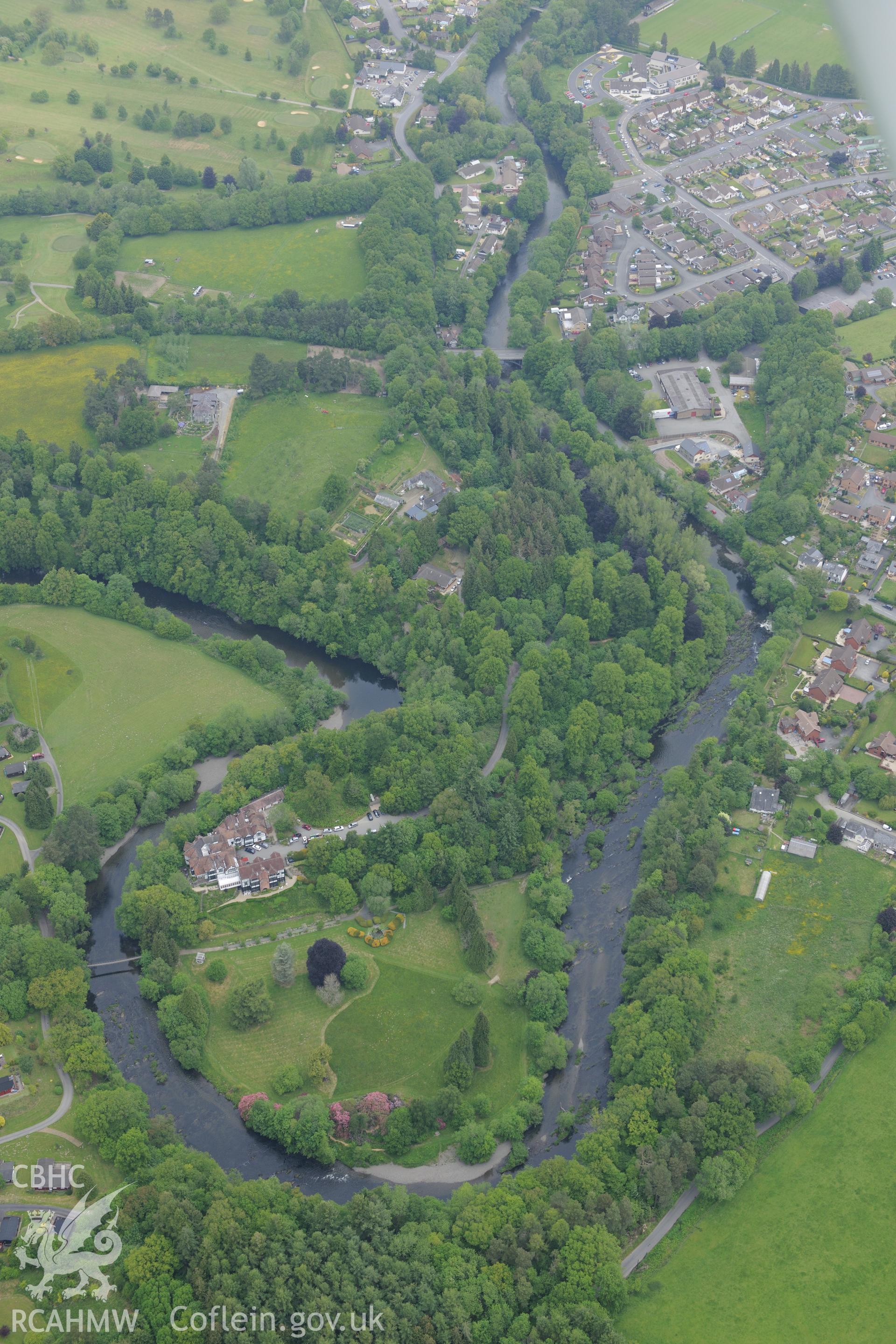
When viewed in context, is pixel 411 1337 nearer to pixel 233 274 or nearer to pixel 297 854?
pixel 297 854

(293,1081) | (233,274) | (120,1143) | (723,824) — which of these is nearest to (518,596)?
(723,824)

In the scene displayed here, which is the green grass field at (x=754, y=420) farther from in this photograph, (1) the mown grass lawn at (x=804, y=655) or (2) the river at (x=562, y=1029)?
(2) the river at (x=562, y=1029)

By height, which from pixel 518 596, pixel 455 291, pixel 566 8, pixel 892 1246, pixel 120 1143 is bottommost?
pixel 120 1143

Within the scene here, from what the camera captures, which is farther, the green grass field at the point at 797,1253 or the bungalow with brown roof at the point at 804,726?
the bungalow with brown roof at the point at 804,726

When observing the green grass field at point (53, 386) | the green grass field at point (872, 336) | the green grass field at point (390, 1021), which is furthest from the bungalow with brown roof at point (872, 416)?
the green grass field at point (53, 386)

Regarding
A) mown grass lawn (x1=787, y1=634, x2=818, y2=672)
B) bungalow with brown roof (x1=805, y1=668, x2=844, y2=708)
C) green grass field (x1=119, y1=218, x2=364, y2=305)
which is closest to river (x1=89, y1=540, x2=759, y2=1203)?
mown grass lawn (x1=787, y1=634, x2=818, y2=672)

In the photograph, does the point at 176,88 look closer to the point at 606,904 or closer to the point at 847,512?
the point at 847,512

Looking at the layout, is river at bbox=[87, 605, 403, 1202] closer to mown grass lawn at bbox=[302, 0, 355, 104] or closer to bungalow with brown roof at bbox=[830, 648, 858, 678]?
bungalow with brown roof at bbox=[830, 648, 858, 678]
